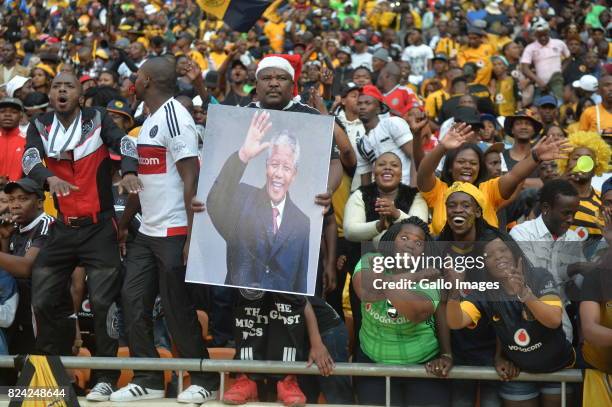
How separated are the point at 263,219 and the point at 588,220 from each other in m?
2.38

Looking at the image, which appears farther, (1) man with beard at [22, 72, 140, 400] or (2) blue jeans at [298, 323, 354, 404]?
(1) man with beard at [22, 72, 140, 400]

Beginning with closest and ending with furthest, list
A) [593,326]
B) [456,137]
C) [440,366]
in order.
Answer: [593,326], [440,366], [456,137]

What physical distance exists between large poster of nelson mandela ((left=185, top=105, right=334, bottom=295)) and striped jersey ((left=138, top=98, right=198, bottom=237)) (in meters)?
0.19

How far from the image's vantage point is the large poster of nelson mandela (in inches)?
228

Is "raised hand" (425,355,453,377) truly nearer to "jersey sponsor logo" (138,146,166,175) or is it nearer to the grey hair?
the grey hair

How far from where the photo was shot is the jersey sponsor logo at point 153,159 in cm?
596

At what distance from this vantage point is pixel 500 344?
5.54m

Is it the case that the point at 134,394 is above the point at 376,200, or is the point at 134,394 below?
below

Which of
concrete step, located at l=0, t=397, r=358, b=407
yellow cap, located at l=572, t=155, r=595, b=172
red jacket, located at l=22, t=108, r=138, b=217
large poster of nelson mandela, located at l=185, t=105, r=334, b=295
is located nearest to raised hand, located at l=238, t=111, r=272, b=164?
large poster of nelson mandela, located at l=185, t=105, r=334, b=295

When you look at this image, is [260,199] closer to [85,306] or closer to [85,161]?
[85,161]

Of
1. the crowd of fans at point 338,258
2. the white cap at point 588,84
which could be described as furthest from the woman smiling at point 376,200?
the white cap at point 588,84

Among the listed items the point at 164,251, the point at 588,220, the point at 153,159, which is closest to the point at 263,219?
the point at 164,251

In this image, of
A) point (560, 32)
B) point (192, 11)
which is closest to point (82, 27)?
point (192, 11)

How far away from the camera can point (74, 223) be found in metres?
6.16
